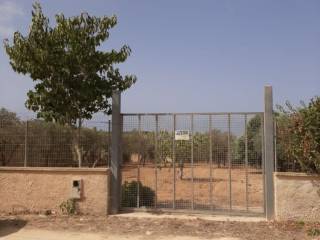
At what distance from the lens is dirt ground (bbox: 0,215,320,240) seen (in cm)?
945

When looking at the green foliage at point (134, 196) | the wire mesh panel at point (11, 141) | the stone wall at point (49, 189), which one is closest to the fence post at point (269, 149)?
the green foliage at point (134, 196)

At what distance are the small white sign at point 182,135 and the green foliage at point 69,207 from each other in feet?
10.9

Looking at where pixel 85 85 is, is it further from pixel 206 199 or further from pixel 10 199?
pixel 206 199

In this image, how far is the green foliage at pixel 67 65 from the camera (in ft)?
37.6

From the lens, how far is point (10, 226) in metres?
10.4

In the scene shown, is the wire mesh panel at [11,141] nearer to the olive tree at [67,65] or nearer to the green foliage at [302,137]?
the olive tree at [67,65]

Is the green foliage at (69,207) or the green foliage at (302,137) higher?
the green foliage at (302,137)

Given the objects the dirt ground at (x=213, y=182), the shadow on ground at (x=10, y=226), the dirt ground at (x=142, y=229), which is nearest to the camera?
the dirt ground at (x=142, y=229)

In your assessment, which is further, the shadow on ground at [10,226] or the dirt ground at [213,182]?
the dirt ground at [213,182]

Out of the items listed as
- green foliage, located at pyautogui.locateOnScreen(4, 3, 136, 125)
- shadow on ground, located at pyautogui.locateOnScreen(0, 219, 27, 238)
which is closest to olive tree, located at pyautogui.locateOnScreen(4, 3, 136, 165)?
green foliage, located at pyautogui.locateOnScreen(4, 3, 136, 125)

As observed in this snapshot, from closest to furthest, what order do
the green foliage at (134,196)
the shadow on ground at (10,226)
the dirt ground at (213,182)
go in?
the shadow on ground at (10,226)
the dirt ground at (213,182)
the green foliage at (134,196)

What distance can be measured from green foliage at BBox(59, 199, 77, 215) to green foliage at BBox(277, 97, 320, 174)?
565cm

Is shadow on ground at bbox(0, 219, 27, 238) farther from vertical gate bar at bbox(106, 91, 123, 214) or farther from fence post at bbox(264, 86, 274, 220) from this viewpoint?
fence post at bbox(264, 86, 274, 220)

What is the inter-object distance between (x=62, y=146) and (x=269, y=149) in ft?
18.8
